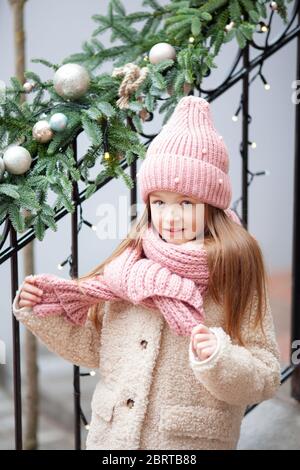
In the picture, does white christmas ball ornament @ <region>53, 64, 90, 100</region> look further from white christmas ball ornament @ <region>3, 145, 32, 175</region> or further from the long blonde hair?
the long blonde hair

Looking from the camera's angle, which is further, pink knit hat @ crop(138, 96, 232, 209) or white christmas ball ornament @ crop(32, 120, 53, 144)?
white christmas ball ornament @ crop(32, 120, 53, 144)

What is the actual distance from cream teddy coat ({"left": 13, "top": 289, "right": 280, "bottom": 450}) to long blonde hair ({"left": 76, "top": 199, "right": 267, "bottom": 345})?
0.03m

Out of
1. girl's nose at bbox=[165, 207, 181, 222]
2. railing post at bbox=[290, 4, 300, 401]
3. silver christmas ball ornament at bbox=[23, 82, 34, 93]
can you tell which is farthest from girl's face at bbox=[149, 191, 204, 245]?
railing post at bbox=[290, 4, 300, 401]

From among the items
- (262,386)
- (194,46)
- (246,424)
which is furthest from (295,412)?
(194,46)

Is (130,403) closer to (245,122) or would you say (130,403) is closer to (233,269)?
(233,269)

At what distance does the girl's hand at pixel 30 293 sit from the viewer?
1.62 metres

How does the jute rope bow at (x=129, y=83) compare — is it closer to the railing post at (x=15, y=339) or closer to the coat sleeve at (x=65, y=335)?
the railing post at (x=15, y=339)

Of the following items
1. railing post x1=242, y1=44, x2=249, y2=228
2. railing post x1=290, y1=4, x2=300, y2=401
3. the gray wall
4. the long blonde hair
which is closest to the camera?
the long blonde hair

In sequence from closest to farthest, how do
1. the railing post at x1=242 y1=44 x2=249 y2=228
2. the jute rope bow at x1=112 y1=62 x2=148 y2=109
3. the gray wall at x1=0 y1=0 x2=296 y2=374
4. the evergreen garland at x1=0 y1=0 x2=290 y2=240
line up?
1. the evergreen garland at x1=0 y1=0 x2=290 y2=240
2. the jute rope bow at x1=112 y1=62 x2=148 y2=109
3. the railing post at x1=242 y1=44 x2=249 y2=228
4. the gray wall at x1=0 y1=0 x2=296 y2=374

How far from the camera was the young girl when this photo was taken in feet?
4.98

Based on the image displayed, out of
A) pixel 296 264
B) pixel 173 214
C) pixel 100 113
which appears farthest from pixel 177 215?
pixel 296 264

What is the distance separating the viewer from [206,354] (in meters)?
1.42

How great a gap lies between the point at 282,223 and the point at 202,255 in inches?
119

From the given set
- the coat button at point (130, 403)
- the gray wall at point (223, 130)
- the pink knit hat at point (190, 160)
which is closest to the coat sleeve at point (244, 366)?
the coat button at point (130, 403)
